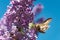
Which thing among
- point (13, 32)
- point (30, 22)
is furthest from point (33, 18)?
point (13, 32)

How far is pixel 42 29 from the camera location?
5828 mm

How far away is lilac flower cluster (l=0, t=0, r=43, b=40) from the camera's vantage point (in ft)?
18.1

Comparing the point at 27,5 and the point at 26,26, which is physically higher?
the point at 27,5

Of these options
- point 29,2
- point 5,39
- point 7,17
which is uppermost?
point 29,2

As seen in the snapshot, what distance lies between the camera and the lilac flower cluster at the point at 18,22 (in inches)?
217

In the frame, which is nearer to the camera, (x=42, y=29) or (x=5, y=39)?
(x=5, y=39)

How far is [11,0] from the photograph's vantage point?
5.86m

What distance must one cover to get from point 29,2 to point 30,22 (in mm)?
423

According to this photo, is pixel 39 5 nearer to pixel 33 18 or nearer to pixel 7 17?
pixel 33 18

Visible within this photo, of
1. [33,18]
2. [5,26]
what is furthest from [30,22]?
[5,26]

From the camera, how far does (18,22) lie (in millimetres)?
5609

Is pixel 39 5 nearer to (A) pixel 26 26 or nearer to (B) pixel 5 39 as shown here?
(A) pixel 26 26

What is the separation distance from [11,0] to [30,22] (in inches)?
24.4

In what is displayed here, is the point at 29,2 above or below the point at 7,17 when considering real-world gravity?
above
